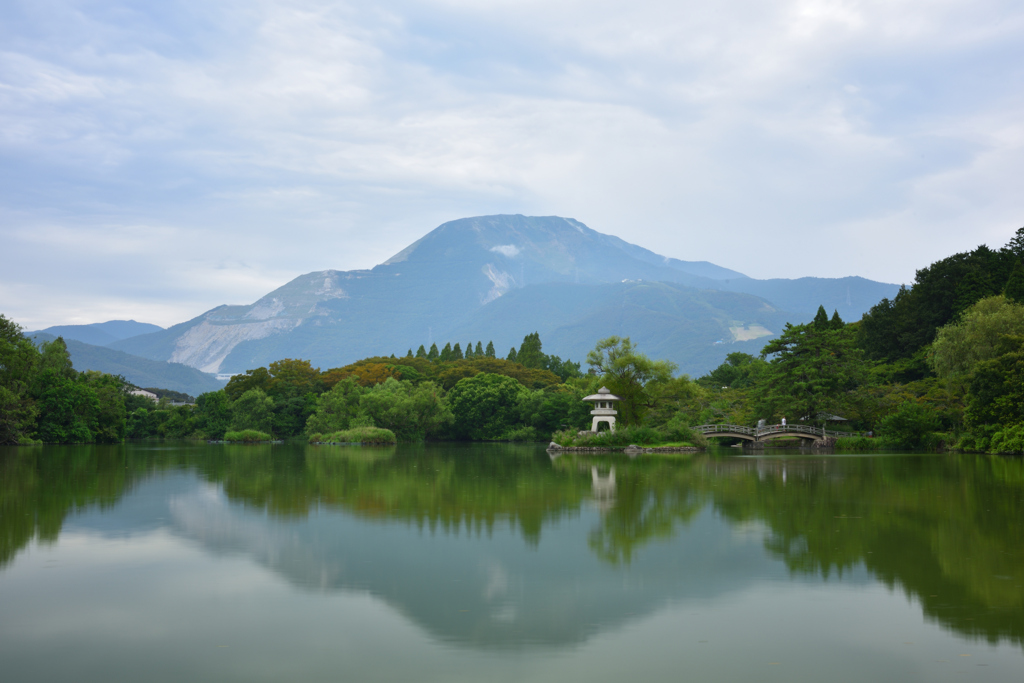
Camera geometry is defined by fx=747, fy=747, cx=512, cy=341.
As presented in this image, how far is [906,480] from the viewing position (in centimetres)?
2420

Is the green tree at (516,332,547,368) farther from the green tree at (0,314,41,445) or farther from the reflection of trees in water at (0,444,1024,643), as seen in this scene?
the reflection of trees in water at (0,444,1024,643)

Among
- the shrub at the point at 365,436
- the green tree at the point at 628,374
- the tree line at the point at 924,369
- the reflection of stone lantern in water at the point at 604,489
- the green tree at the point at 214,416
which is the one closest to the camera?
the reflection of stone lantern in water at the point at 604,489

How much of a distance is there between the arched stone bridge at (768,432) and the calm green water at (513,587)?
111ft

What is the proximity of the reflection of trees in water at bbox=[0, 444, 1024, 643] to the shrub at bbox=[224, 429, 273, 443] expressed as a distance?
113 ft

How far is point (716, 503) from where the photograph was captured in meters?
18.5

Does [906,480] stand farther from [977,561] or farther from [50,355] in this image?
[50,355]

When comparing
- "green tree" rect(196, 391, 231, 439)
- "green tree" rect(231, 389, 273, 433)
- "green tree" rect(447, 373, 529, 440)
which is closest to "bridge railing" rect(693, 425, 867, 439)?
"green tree" rect(447, 373, 529, 440)

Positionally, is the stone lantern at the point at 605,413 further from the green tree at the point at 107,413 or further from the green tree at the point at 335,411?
the green tree at the point at 107,413

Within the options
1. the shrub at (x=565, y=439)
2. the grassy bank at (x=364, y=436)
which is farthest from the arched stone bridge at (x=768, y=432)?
the grassy bank at (x=364, y=436)

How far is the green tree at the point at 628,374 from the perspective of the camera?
5300 cm

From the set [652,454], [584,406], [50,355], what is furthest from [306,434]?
[652,454]

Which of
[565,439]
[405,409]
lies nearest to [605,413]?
[565,439]

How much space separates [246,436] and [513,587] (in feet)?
211

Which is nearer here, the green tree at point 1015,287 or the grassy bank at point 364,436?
the green tree at point 1015,287
